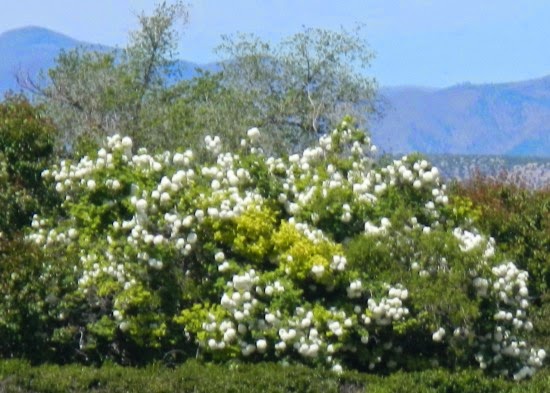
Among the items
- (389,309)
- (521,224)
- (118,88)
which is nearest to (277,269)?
(389,309)

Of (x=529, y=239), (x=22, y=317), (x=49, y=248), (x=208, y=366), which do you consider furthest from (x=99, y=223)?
(x=529, y=239)

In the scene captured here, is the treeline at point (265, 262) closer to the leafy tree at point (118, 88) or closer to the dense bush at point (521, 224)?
the dense bush at point (521, 224)

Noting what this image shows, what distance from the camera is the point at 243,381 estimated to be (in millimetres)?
7988

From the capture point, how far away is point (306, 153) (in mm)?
10375

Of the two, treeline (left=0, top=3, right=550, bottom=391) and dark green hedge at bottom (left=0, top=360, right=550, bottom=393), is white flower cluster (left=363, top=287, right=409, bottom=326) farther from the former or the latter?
dark green hedge at bottom (left=0, top=360, right=550, bottom=393)

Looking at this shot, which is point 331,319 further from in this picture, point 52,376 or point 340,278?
point 52,376

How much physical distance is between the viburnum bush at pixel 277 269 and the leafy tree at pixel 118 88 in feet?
15.4

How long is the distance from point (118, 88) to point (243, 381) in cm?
1185

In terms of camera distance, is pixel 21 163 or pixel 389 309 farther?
pixel 21 163

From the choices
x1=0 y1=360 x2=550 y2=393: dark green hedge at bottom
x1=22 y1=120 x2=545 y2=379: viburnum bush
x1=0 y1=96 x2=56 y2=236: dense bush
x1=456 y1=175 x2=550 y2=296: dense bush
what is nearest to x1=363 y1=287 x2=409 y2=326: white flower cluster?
x1=22 y1=120 x2=545 y2=379: viburnum bush

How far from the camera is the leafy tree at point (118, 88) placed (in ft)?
55.9

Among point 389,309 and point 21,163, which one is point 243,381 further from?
point 21,163

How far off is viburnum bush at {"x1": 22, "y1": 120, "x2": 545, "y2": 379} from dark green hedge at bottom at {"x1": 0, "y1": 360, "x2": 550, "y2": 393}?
542 millimetres

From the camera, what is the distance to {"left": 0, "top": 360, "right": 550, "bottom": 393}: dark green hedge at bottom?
793cm
